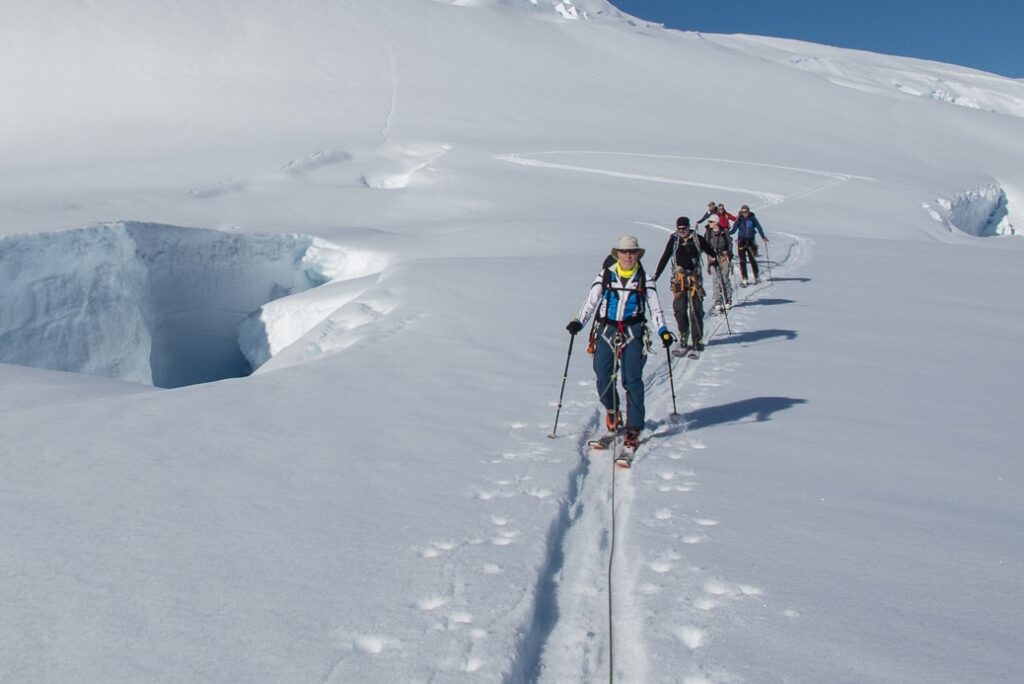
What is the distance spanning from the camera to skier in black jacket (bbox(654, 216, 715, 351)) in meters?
9.62

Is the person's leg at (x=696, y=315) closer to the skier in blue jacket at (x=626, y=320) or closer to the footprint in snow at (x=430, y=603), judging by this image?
the skier in blue jacket at (x=626, y=320)

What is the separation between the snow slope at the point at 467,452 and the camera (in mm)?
3580

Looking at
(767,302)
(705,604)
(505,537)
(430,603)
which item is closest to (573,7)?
(767,302)

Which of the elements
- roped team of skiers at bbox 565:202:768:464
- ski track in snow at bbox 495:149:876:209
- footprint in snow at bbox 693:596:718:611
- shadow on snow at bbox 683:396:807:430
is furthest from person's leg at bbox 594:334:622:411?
ski track in snow at bbox 495:149:876:209

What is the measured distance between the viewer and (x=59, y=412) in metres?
6.26

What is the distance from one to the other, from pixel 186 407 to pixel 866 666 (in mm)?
5283

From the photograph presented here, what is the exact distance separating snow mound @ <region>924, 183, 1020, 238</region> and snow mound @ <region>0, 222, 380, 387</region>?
22.2 meters

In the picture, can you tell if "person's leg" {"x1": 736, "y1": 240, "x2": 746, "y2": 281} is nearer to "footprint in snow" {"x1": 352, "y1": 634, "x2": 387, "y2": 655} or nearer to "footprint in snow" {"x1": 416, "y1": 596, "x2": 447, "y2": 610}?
"footprint in snow" {"x1": 416, "y1": 596, "x2": 447, "y2": 610}

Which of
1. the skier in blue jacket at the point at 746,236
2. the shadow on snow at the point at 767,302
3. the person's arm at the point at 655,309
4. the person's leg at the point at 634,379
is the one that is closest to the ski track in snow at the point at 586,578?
the person's leg at the point at 634,379

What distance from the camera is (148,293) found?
589 inches

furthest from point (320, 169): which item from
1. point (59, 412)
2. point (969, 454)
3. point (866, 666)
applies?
point (866, 666)

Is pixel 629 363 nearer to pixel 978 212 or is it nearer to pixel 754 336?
pixel 754 336

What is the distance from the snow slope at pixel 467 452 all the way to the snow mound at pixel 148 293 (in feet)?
0.20

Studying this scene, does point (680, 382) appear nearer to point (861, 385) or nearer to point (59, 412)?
point (861, 385)
